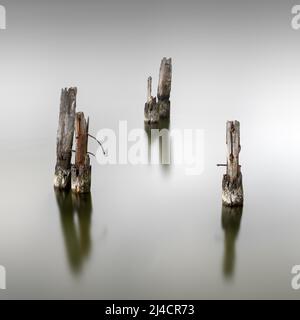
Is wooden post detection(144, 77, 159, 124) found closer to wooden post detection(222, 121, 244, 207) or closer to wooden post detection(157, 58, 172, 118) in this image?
wooden post detection(157, 58, 172, 118)

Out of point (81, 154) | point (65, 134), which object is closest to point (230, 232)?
point (81, 154)

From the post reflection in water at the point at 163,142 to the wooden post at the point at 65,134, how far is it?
2.45 m

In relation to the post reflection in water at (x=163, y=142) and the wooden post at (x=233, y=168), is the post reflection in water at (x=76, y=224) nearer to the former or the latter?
the wooden post at (x=233, y=168)

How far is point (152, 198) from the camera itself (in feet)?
34.9

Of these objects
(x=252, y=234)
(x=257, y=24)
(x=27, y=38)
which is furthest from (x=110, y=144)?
(x=257, y=24)

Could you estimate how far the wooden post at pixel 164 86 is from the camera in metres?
16.4

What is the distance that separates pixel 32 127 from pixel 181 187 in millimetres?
5130

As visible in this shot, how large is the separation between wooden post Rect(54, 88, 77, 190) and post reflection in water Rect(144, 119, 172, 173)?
2.45m

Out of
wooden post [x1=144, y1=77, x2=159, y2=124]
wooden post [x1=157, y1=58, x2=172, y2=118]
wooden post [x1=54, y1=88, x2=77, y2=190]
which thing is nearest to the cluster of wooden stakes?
wooden post [x1=54, y1=88, x2=77, y2=190]

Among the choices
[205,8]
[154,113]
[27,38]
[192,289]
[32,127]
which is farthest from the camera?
[205,8]

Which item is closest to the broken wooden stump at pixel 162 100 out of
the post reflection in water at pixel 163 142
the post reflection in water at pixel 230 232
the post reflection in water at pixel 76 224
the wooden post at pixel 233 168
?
the post reflection in water at pixel 163 142

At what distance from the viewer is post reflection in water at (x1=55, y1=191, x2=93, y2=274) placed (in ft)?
27.5

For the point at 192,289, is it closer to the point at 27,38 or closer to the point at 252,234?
the point at 252,234

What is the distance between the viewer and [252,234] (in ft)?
29.5
